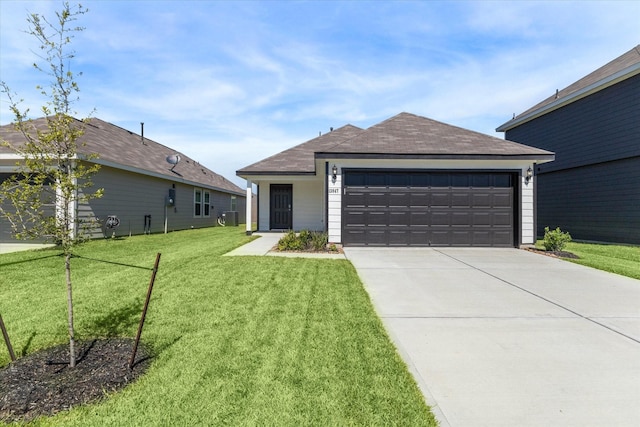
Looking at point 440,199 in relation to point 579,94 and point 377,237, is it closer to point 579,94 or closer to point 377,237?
point 377,237

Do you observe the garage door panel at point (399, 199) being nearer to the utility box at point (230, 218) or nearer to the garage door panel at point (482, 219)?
the garage door panel at point (482, 219)

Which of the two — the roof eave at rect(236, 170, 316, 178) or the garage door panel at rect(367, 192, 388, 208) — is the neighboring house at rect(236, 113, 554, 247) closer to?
the garage door panel at rect(367, 192, 388, 208)

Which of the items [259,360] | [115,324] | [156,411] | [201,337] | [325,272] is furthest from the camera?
[325,272]

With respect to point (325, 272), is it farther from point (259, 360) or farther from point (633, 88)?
point (633, 88)

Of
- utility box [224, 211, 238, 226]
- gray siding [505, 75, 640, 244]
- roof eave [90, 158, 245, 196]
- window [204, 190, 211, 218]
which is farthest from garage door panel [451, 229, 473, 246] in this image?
window [204, 190, 211, 218]

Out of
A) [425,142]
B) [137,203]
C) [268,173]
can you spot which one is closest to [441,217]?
[425,142]

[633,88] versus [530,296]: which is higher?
[633,88]

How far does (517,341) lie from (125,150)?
16157 millimetres

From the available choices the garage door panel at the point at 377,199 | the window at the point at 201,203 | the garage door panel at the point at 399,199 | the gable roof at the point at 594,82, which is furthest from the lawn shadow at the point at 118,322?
the gable roof at the point at 594,82

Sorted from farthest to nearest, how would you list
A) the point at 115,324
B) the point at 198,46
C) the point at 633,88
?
the point at 633,88 < the point at 198,46 < the point at 115,324

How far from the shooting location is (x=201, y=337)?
11.2ft

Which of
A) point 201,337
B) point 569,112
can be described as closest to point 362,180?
point 201,337

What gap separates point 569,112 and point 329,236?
41.9 ft

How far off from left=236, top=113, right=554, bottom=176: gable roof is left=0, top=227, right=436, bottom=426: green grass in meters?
4.91
